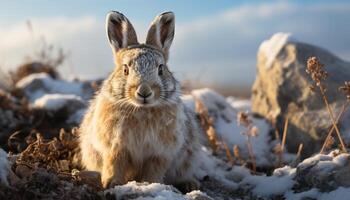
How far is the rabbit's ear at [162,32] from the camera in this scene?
5.45 meters

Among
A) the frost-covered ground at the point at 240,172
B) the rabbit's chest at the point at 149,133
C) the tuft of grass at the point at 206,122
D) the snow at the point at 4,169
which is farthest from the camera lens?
the tuft of grass at the point at 206,122

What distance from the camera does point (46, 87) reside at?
10.2m

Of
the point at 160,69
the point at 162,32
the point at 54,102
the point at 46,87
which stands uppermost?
the point at 162,32

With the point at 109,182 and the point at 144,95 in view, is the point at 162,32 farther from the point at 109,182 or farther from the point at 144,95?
the point at 109,182

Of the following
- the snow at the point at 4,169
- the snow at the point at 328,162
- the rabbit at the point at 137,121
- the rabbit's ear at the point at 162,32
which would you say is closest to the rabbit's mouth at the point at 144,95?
the rabbit at the point at 137,121

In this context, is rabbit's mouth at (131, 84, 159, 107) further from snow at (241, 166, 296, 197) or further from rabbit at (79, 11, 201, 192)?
snow at (241, 166, 296, 197)

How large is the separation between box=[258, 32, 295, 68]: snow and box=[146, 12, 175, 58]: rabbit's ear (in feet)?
9.74

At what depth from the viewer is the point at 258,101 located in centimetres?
866

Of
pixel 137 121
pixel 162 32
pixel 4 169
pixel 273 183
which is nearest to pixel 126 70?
pixel 137 121

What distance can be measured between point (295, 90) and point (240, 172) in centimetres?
210

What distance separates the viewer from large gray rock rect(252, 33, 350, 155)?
711 cm

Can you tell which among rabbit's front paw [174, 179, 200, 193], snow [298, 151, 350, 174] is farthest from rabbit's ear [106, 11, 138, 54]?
snow [298, 151, 350, 174]

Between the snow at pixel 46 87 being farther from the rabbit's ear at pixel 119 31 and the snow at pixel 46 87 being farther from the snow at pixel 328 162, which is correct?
the snow at pixel 328 162

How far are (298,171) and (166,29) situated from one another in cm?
192
